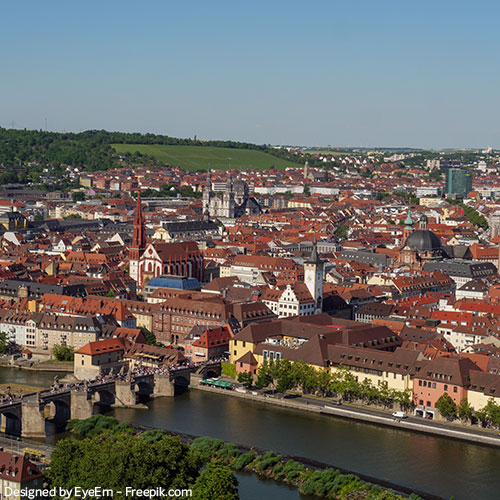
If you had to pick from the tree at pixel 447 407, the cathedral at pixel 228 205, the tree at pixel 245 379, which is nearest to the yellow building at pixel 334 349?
the tree at pixel 245 379

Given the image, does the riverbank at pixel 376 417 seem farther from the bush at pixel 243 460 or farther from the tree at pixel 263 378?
the bush at pixel 243 460

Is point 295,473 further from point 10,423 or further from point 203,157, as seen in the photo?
point 203,157

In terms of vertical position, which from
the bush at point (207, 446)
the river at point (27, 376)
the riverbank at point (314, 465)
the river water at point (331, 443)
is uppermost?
the bush at point (207, 446)

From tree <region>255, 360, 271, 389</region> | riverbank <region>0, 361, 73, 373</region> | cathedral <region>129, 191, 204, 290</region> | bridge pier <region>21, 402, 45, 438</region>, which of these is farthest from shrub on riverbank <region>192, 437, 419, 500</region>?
cathedral <region>129, 191, 204, 290</region>

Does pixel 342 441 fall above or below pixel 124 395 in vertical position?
below

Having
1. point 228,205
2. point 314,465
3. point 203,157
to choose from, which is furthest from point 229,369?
point 203,157
